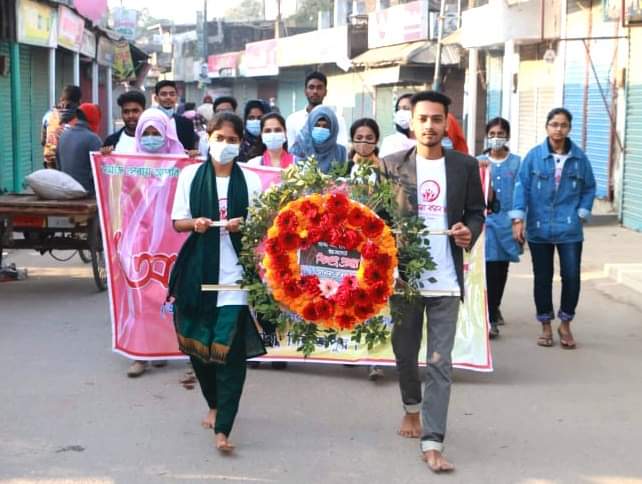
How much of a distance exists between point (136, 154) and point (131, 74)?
30510 millimetres

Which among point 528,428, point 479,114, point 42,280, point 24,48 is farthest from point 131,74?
point 528,428

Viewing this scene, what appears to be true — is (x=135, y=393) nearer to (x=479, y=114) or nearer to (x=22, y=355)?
(x=22, y=355)

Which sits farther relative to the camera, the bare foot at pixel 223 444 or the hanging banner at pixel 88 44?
the hanging banner at pixel 88 44

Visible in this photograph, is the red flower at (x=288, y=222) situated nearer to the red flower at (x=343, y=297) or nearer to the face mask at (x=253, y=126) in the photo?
the red flower at (x=343, y=297)

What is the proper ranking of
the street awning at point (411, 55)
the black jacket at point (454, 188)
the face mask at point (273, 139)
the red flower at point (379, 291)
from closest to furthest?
1. the red flower at point (379, 291)
2. the black jacket at point (454, 188)
3. the face mask at point (273, 139)
4. the street awning at point (411, 55)

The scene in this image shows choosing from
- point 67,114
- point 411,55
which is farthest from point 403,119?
point 411,55

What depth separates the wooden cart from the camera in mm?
9758

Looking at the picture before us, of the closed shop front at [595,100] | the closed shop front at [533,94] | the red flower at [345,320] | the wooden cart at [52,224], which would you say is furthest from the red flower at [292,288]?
the closed shop front at [533,94]

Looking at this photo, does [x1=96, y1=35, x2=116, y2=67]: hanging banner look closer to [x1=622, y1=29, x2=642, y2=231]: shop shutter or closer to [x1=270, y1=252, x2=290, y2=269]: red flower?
[x1=622, y1=29, x2=642, y2=231]: shop shutter

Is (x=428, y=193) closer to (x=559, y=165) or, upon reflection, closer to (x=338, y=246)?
(x=338, y=246)

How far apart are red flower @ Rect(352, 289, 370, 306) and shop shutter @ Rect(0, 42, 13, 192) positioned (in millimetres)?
13716

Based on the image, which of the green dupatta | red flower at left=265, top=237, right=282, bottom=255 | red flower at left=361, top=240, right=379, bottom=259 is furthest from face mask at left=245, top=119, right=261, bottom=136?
red flower at left=361, top=240, right=379, bottom=259

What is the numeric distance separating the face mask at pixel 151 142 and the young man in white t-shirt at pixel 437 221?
7.59 ft

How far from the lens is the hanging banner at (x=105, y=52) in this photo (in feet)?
99.1
